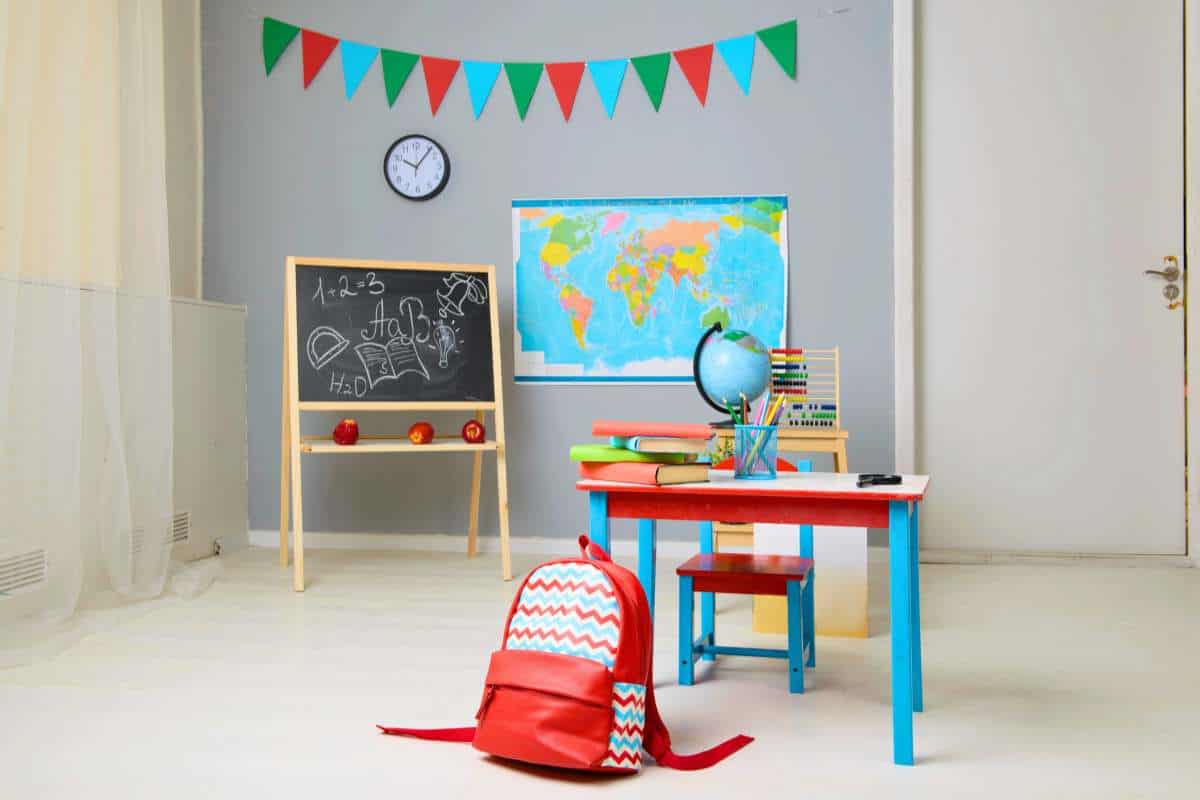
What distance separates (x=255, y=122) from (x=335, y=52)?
17.6 inches

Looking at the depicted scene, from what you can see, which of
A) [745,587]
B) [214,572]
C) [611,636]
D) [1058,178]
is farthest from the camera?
[1058,178]

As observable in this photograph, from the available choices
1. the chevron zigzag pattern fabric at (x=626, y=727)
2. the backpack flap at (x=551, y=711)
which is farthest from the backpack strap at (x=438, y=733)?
the chevron zigzag pattern fabric at (x=626, y=727)

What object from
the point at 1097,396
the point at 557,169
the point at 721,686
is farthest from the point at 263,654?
the point at 1097,396

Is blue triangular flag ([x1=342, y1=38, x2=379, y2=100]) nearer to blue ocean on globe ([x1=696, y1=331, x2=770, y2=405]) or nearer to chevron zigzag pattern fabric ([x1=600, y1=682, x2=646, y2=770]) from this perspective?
blue ocean on globe ([x1=696, y1=331, x2=770, y2=405])

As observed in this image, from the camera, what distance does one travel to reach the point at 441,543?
4344mm

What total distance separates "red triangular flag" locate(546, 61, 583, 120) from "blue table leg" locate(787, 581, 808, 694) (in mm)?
2547

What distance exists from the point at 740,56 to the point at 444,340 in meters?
1.60

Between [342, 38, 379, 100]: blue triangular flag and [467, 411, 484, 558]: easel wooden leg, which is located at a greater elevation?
[342, 38, 379, 100]: blue triangular flag

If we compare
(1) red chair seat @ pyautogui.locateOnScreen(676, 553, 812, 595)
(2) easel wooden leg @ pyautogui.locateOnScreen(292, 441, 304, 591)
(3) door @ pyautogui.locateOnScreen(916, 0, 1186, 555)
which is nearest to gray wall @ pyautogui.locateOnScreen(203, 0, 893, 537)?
(3) door @ pyautogui.locateOnScreen(916, 0, 1186, 555)

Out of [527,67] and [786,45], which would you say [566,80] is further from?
[786,45]

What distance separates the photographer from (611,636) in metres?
1.81

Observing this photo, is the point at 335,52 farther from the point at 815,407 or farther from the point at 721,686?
the point at 721,686

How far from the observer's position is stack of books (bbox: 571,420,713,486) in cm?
201

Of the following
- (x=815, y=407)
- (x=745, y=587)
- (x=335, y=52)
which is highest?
(x=335, y=52)
